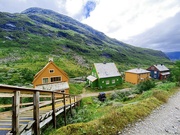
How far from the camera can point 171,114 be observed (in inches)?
374

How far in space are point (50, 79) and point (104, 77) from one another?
1894 centimetres

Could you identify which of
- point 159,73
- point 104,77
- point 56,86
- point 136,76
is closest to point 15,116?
point 56,86

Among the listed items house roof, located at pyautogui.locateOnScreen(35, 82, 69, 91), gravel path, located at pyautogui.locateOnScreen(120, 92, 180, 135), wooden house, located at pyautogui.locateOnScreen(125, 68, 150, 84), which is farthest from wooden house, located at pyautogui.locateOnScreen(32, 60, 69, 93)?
wooden house, located at pyautogui.locateOnScreen(125, 68, 150, 84)

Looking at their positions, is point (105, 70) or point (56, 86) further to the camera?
point (105, 70)

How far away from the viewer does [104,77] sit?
43656mm

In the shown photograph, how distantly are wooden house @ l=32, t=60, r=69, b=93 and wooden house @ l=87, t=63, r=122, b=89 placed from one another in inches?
546

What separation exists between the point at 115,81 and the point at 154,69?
3104 cm

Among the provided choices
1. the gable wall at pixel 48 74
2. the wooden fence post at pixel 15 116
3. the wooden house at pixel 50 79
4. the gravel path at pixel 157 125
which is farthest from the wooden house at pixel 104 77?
the wooden fence post at pixel 15 116

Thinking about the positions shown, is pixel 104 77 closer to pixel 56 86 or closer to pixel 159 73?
pixel 56 86

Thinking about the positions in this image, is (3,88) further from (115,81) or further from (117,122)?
(115,81)

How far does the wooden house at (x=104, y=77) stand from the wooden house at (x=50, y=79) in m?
13.9

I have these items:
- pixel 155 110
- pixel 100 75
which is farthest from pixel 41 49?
pixel 155 110

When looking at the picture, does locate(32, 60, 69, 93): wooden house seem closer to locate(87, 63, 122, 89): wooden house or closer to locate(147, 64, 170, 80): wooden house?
locate(87, 63, 122, 89): wooden house

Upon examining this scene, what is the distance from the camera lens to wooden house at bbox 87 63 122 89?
43.5 meters
